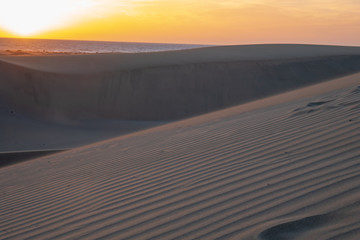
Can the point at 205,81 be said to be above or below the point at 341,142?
above

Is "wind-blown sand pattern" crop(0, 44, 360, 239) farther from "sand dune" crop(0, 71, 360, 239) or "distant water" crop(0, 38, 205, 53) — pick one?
"distant water" crop(0, 38, 205, 53)

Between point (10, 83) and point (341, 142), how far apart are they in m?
13.0

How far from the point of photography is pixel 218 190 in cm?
315

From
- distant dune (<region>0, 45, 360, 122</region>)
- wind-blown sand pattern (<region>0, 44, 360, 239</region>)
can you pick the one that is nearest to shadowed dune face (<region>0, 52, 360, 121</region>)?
distant dune (<region>0, 45, 360, 122</region>)

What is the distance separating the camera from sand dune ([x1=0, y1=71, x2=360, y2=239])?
2.42 m

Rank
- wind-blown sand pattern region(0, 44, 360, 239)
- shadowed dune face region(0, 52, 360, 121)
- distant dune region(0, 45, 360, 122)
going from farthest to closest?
distant dune region(0, 45, 360, 122), shadowed dune face region(0, 52, 360, 121), wind-blown sand pattern region(0, 44, 360, 239)

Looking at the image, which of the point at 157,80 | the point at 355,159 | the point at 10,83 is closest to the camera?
the point at 355,159

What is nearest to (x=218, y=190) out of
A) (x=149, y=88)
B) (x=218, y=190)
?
(x=218, y=190)

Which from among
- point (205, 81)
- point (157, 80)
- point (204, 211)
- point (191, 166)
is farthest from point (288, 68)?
point (204, 211)

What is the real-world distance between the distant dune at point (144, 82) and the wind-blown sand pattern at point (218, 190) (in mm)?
9519

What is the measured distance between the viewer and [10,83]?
14141 mm

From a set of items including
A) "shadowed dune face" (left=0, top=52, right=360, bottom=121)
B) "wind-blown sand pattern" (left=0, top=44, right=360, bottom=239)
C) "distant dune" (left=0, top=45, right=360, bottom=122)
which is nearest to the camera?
"wind-blown sand pattern" (left=0, top=44, right=360, bottom=239)

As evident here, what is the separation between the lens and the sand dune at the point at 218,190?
2.42m

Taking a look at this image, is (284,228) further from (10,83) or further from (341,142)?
(10,83)
